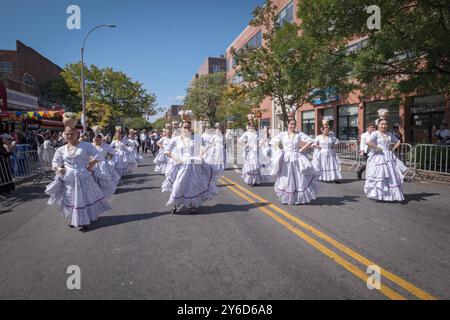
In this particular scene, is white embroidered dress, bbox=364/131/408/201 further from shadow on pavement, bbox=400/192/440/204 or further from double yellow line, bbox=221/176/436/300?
double yellow line, bbox=221/176/436/300

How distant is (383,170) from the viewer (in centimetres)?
797

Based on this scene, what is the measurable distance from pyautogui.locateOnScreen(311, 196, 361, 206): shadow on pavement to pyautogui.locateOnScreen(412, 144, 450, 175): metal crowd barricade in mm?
4566

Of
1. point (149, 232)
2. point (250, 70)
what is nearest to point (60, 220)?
point (149, 232)

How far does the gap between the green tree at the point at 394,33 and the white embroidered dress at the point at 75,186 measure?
9.56m

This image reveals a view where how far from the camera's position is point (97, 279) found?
386 centimetres

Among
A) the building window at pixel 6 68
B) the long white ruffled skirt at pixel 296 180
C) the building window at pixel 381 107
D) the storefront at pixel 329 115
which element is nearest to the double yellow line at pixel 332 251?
the long white ruffled skirt at pixel 296 180

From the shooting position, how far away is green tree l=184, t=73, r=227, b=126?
159 ft

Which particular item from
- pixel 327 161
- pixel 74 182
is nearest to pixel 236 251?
pixel 74 182

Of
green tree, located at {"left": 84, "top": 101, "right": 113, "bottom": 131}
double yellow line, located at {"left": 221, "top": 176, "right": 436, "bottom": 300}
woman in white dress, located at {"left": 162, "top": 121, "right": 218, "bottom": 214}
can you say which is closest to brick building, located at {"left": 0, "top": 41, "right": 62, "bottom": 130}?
green tree, located at {"left": 84, "top": 101, "right": 113, "bottom": 131}

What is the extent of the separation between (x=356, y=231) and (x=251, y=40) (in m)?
38.4

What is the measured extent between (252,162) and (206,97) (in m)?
38.9

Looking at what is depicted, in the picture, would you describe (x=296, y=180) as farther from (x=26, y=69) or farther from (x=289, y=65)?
(x=26, y=69)
